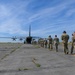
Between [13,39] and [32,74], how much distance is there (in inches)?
4343

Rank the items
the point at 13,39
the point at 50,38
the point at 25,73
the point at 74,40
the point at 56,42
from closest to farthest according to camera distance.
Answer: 1. the point at 25,73
2. the point at 74,40
3. the point at 56,42
4. the point at 50,38
5. the point at 13,39

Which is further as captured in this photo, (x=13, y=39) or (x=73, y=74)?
(x=13, y=39)

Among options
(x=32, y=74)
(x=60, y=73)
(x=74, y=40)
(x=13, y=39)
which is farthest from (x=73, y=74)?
(x=13, y=39)

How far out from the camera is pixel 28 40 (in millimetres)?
96312

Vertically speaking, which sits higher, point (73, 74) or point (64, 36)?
point (64, 36)

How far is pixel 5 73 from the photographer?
1005 centimetres

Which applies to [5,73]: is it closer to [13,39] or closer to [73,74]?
[73,74]

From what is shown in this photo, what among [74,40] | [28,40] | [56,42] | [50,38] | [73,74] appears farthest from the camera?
[28,40]

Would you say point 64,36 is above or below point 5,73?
above

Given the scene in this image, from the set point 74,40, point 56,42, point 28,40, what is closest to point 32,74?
point 74,40

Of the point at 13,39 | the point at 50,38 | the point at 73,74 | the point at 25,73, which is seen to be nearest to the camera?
the point at 73,74

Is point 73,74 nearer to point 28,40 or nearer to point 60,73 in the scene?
point 60,73

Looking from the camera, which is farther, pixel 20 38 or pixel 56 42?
pixel 20 38

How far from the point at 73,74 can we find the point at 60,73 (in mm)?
544
